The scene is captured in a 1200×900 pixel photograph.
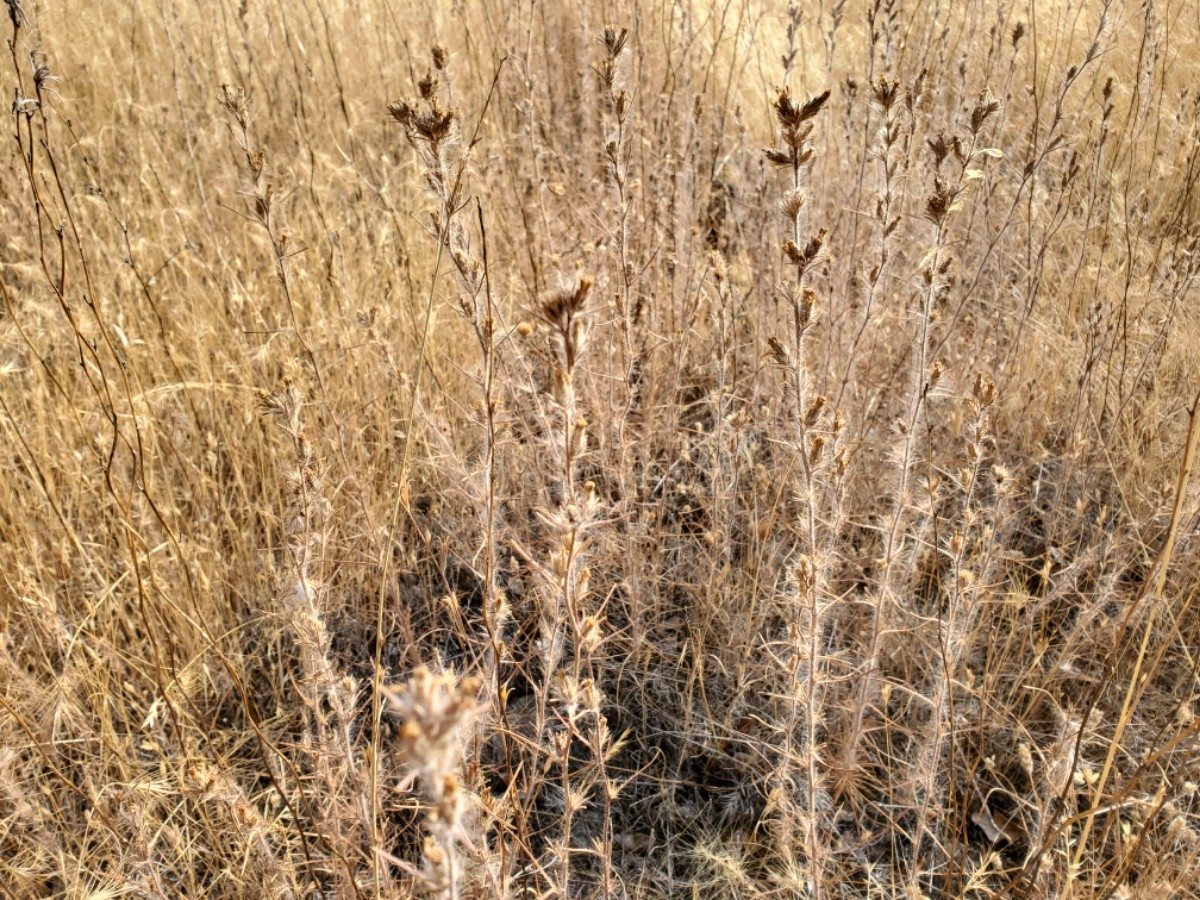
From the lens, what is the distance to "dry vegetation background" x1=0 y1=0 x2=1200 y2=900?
1459 mm

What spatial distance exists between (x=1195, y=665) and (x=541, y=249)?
2.43 meters

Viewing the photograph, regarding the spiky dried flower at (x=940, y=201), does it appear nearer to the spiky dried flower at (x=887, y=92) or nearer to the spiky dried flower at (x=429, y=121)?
the spiky dried flower at (x=887, y=92)

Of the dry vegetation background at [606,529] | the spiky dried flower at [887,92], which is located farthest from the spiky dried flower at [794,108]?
the spiky dried flower at [887,92]

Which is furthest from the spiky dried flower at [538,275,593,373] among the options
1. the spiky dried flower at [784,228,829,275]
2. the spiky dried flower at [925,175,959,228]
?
the spiky dried flower at [925,175,959,228]

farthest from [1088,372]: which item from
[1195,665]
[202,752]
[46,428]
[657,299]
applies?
[46,428]

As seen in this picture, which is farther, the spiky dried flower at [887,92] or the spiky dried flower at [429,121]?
the spiky dried flower at [887,92]

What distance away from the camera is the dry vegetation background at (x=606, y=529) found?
1.46 m

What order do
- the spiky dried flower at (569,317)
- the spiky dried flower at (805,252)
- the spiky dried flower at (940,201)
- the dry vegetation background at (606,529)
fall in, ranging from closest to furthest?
the spiky dried flower at (569,317), the spiky dried flower at (805,252), the spiky dried flower at (940,201), the dry vegetation background at (606,529)

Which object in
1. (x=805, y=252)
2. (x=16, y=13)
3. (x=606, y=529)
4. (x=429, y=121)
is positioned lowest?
(x=606, y=529)

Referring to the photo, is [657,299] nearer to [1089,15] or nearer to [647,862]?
[647,862]

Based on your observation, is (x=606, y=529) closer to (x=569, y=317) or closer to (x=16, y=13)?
(x=569, y=317)

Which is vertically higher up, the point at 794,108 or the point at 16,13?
the point at 16,13

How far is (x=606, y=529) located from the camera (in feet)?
7.30

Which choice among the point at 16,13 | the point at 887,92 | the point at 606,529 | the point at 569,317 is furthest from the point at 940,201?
the point at 16,13
